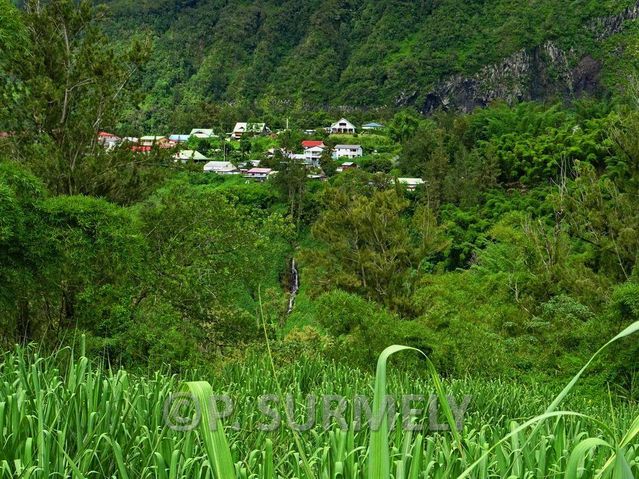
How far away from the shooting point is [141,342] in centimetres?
750

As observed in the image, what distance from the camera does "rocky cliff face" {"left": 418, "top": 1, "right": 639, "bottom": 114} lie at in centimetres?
7700

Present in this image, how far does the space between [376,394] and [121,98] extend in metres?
9.16

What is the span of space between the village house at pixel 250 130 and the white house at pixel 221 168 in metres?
12.0

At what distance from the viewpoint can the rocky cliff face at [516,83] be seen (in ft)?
253

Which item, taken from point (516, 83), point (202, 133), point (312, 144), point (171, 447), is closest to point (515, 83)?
point (516, 83)

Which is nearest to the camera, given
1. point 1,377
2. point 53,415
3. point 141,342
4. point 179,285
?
point 53,415

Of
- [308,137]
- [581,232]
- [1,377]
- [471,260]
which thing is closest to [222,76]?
[308,137]

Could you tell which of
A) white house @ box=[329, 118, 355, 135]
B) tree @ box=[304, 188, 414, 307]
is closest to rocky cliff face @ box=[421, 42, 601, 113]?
white house @ box=[329, 118, 355, 135]

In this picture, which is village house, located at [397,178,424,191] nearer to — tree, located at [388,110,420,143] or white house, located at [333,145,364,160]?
white house, located at [333,145,364,160]

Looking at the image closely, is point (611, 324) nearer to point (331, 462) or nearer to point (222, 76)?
point (331, 462)

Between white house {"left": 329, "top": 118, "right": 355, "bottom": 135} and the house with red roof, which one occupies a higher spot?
white house {"left": 329, "top": 118, "right": 355, "bottom": 135}

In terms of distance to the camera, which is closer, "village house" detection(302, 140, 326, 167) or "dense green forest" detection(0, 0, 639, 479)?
"dense green forest" detection(0, 0, 639, 479)

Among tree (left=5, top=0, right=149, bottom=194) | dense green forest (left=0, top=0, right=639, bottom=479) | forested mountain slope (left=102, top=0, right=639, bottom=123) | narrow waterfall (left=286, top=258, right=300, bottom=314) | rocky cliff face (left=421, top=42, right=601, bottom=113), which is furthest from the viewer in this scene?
rocky cliff face (left=421, top=42, right=601, bottom=113)

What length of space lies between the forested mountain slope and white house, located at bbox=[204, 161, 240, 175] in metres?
33.5
